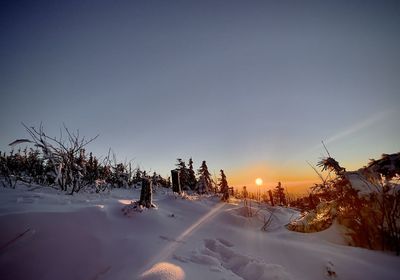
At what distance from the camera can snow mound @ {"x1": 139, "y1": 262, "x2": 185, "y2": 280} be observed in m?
2.61

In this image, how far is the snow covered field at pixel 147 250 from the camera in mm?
2809

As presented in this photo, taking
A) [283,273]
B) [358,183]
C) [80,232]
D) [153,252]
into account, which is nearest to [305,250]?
[283,273]

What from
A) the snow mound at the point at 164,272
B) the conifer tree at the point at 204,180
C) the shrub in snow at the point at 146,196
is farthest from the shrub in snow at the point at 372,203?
the conifer tree at the point at 204,180

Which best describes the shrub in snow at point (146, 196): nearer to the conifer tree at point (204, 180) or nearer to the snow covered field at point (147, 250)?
the snow covered field at point (147, 250)

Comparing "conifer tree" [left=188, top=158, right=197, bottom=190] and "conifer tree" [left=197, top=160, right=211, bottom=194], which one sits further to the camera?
"conifer tree" [left=188, top=158, right=197, bottom=190]

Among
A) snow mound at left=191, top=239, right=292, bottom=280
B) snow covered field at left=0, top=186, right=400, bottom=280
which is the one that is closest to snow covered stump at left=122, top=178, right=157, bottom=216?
snow covered field at left=0, top=186, right=400, bottom=280

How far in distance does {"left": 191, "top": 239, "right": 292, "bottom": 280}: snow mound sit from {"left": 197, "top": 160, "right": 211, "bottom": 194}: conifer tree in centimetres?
1992

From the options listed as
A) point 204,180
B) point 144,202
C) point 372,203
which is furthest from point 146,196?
point 204,180

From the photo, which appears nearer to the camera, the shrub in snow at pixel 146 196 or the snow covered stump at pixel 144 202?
the snow covered stump at pixel 144 202

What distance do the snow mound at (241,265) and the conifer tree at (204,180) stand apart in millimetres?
19921

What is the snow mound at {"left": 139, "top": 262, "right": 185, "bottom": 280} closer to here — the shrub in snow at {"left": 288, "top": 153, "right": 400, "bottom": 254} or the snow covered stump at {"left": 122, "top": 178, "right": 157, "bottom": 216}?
the snow covered stump at {"left": 122, "top": 178, "right": 157, "bottom": 216}

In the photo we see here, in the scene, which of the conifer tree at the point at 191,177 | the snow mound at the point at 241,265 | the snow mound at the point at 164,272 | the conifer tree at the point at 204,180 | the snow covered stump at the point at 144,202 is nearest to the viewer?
the snow mound at the point at 164,272

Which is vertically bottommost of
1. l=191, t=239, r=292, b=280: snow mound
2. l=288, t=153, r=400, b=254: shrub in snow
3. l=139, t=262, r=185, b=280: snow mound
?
l=191, t=239, r=292, b=280: snow mound

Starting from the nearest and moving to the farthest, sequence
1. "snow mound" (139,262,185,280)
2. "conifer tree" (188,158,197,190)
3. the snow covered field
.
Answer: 1. "snow mound" (139,262,185,280)
2. the snow covered field
3. "conifer tree" (188,158,197,190)
